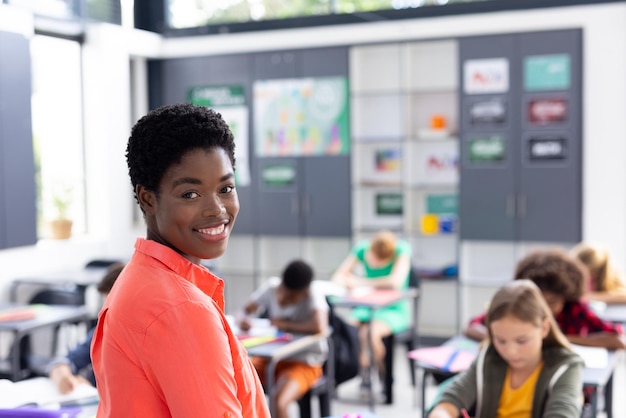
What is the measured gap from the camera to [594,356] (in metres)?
3.17

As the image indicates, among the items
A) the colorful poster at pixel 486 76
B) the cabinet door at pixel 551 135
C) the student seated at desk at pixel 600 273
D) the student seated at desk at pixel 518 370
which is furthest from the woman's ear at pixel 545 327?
the colorful poster at pixel 486 76

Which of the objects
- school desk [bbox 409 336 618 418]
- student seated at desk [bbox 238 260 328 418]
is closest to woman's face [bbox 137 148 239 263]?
school desk [bbox 409 336 618 418]

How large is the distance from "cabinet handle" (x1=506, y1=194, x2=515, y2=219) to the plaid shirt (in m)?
2.84

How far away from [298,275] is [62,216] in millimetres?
2872

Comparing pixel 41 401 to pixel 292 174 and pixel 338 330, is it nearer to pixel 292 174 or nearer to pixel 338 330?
pixel 338 330

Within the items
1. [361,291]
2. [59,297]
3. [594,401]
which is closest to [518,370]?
[594,401]

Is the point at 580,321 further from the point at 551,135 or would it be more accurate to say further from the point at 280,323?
the point at 551,135

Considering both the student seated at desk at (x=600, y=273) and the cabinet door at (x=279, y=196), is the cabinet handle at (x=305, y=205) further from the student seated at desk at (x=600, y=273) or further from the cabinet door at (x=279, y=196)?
the student seated at desk at (x=600, y=273)

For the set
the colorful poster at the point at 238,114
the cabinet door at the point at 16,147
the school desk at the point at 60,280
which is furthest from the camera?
the colorful poster at the point at 238,114

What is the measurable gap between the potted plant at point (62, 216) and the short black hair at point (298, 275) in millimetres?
2726

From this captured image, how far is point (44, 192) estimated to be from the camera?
6.28 m

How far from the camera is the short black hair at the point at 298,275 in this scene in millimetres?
4203

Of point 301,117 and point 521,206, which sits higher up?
point 301,117

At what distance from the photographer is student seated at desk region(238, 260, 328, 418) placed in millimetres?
3875
